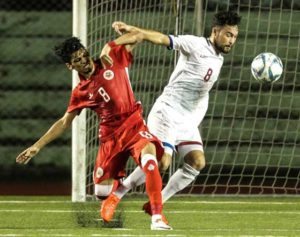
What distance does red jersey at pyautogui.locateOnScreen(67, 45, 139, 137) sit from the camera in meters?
8.83

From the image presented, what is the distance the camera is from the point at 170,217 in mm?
9844

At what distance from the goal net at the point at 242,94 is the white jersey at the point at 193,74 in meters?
2.77

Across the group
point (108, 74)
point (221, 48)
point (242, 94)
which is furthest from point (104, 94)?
point (242, 94)

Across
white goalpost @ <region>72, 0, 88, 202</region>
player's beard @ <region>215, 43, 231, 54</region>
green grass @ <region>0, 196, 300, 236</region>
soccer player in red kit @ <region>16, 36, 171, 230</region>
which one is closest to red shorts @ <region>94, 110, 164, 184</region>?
soccer player in red kit @ <region>16, 36, 171, 230</region>

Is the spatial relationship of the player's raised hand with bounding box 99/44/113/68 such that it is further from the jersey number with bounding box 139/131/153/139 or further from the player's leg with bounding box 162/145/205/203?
the player's leg with bounding box 162/145/205/203

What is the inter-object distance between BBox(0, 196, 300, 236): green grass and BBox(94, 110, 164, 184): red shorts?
1.01ft

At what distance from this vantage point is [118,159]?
9.08 m

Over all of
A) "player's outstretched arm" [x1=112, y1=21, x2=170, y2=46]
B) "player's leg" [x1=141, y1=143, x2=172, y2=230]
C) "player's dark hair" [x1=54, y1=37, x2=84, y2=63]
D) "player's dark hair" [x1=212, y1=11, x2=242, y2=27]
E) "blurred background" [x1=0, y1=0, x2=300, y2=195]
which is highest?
"player's outstretched arm" [x1=112, y1=21, x2=170, y2=46]

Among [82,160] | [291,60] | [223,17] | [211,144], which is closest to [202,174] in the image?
[211,144]

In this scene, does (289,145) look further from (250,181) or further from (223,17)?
(223,17)

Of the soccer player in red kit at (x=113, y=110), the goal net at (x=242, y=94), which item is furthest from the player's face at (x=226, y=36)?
the goal net at (x=242, y=94)

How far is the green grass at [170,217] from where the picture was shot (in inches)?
318

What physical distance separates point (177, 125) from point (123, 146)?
28.0 inches

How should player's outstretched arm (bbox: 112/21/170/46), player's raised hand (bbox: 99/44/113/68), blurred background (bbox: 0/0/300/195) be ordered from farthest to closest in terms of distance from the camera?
blurred background (bbox: 0/0/300/195), player's outstretched arm (bbox: 112/21/170/46), player's raised hand (bbox: 99/44/113/68)
